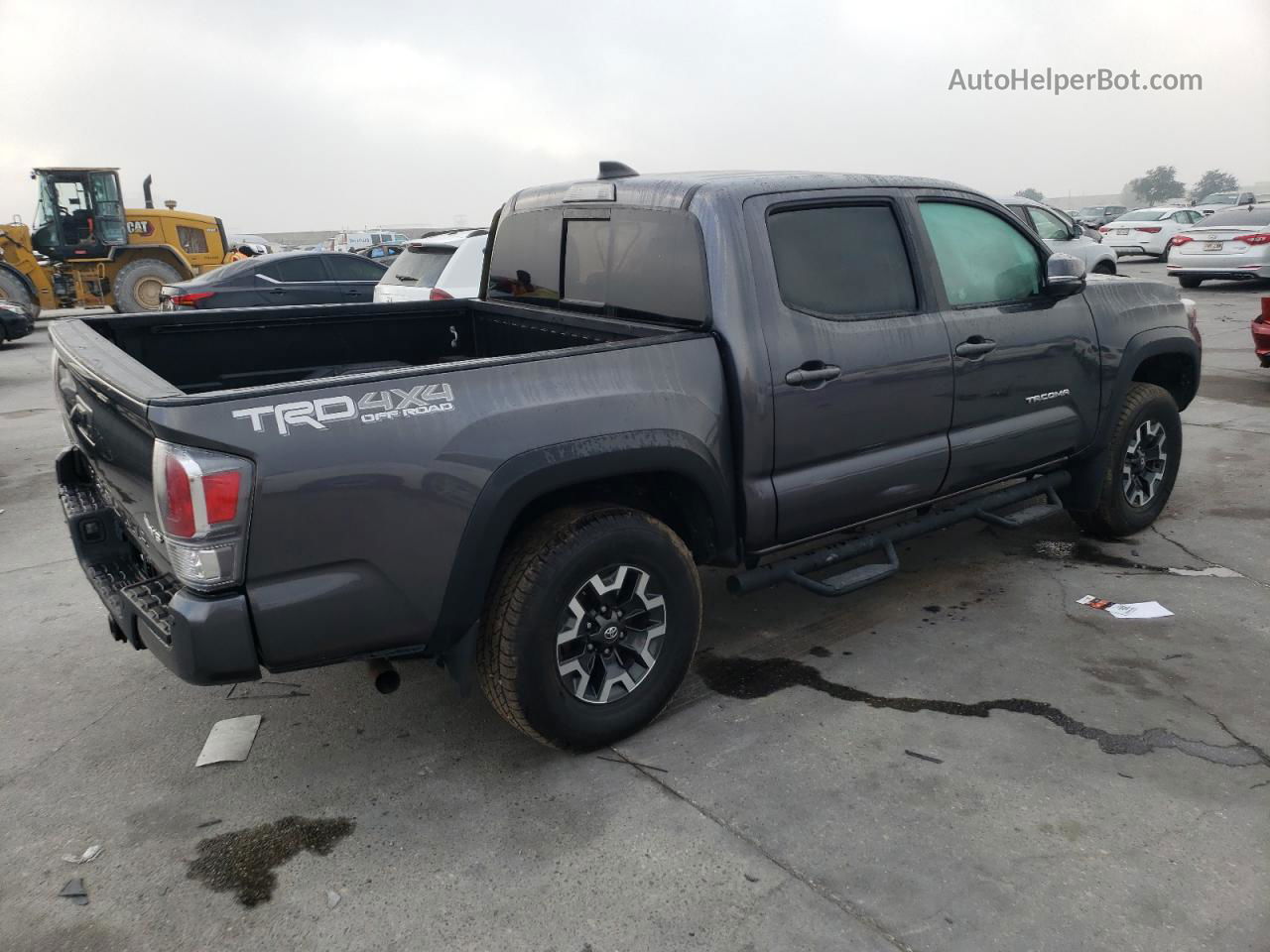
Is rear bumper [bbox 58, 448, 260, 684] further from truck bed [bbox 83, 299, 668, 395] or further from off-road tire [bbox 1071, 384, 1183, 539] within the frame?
off-road tire [bbox 1071, 384, 1183, 539]

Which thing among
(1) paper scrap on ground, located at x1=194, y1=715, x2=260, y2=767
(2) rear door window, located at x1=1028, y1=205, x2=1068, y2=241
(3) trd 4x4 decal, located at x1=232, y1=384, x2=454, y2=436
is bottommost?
(1) paper scrap on ground, located at x1=194, y1=715, x2=260, y2=767

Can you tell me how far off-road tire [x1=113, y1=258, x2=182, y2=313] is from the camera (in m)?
20.2

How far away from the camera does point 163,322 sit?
4.17 m

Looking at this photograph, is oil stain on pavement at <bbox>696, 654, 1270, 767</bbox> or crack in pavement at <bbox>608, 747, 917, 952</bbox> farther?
oil stain on pavement at <bbox>696, 654, 1270, 767</bbox>

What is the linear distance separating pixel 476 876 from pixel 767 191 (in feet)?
8.54

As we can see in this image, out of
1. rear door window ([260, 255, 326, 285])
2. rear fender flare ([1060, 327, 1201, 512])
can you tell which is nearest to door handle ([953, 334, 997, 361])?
rear fender flare ([1060, 327, 1201, 512])

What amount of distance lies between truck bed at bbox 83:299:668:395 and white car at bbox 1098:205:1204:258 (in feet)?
85.9

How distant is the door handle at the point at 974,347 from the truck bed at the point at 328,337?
4.53ft

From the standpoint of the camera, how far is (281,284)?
520 inches

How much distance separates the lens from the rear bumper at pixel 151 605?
105 inches

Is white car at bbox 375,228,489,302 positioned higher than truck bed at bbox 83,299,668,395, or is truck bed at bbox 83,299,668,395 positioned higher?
white car at bbox 375,228,489,302

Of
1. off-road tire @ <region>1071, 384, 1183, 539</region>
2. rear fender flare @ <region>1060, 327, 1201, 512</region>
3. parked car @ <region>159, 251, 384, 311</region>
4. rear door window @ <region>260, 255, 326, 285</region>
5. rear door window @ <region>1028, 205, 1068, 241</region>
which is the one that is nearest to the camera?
rear fender flare @ <region>1060, 327, 1201, 512</region>

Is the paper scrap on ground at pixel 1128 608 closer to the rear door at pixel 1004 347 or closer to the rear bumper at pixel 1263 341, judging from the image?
the rear door at pixel 1004 347

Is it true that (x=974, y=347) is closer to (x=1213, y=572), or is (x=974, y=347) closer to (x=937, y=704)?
(x=937, y=704)
